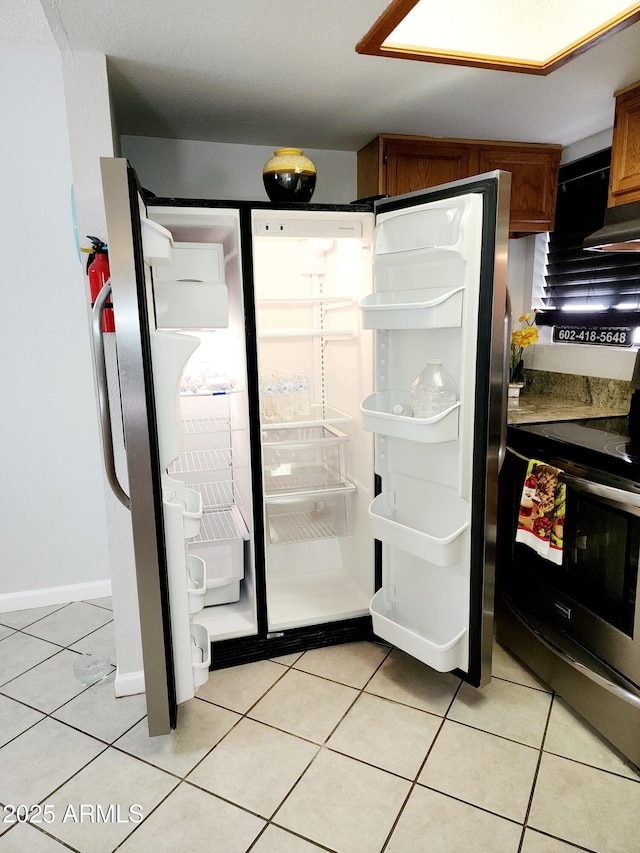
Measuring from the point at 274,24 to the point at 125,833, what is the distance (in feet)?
7.69

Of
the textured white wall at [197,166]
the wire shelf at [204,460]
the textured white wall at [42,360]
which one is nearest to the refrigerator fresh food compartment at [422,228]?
the textured white wall at [197,166]

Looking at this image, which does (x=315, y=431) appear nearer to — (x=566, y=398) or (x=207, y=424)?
(x=207, y=424)

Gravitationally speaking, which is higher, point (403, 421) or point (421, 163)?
point (421, 163)

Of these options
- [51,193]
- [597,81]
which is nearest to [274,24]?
[597,81]

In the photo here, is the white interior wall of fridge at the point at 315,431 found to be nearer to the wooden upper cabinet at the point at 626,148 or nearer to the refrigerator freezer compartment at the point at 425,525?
the refrigerator freezer compartment at the point at 425,525

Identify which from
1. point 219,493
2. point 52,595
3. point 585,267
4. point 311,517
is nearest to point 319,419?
point 311,517

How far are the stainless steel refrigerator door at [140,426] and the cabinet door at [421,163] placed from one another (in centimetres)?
141

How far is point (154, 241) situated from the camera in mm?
1553

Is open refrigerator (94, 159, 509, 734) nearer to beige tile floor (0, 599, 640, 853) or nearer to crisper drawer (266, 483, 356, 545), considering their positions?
crisper drawer (266, 483, 356, 545)

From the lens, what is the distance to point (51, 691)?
2162 millimetres

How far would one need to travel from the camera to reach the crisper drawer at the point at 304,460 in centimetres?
257

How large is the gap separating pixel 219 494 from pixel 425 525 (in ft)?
3.69

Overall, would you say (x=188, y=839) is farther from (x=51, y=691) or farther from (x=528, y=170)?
(x=528, y=170)

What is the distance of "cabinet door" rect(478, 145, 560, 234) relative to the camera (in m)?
2.69
